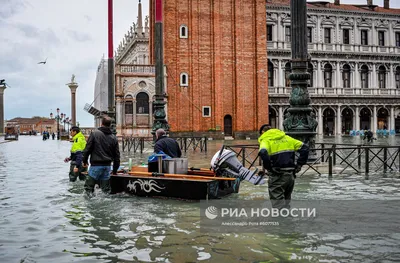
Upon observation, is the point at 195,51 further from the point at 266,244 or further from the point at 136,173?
the point at 266,244

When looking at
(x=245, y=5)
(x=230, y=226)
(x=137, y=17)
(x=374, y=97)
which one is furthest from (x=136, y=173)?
(x=137, y=17)

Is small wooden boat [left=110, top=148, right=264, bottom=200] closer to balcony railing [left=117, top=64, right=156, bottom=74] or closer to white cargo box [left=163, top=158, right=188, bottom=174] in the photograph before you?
white cargo box [left=163, top=158, right=188, bottom=174]

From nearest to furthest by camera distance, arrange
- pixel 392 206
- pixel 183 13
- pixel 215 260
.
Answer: pixel 215 260, pixel 392 206, pixel 183 13

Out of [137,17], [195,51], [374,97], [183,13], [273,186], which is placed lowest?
[273,186]

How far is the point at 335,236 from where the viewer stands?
6387mm

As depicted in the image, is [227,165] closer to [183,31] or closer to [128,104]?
[128,104]

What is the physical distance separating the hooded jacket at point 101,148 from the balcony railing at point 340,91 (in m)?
43.5

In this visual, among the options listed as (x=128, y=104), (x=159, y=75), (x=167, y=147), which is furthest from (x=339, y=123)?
(x=167, y=147)

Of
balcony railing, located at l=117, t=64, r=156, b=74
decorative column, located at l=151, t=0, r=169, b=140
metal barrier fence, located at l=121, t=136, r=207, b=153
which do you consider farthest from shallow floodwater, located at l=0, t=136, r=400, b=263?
balcony railing, located at l=117, t=64, r=156, b=74

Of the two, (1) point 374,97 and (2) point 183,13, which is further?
(1) point 374,97

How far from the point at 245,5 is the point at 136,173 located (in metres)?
37.3

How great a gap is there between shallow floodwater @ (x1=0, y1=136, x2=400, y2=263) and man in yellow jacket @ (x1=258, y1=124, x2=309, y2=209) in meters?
1.06

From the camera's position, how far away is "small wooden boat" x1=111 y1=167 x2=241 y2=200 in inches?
361

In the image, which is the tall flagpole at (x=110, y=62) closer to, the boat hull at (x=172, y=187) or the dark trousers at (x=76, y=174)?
the dark trousers at (x=76, y=174)
